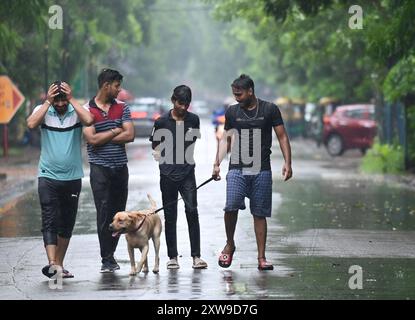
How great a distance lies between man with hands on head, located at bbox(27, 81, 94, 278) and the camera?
11.6 meters

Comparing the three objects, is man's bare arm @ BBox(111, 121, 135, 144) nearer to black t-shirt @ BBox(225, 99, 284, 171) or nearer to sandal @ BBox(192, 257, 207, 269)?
black t-shirt @ BBox(225, 99, 284, 171)

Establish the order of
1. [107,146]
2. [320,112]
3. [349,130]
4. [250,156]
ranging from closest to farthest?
1. [107,146]
2. [250,156]
3. [349,130]
4. [320,112]

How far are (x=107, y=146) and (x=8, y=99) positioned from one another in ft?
65.8

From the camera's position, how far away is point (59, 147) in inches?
459

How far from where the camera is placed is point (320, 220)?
17719mm

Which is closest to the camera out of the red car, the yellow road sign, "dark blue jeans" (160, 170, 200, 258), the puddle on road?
"dark blue jeans" (160, 170, 200, 258)

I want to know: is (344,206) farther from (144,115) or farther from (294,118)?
(294,118)

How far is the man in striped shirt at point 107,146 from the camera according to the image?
11969 mm

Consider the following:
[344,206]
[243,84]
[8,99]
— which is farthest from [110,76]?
[8,99]

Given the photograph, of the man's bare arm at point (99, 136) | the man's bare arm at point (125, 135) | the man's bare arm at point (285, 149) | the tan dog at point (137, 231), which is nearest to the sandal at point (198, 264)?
the tan dog at point (137, 231)

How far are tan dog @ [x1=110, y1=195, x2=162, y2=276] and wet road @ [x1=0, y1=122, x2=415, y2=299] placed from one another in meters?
0.15

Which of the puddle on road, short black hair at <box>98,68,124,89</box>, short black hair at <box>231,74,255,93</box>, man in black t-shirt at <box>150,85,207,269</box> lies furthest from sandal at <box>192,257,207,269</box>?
the puddle on road
